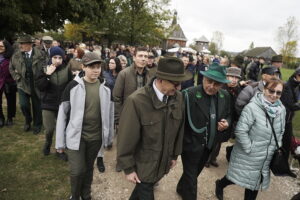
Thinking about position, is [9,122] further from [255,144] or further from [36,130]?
[255,144]

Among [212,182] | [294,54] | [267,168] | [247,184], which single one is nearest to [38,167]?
[212,182]

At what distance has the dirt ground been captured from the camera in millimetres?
3718

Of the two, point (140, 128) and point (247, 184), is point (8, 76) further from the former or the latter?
point (247, 184)

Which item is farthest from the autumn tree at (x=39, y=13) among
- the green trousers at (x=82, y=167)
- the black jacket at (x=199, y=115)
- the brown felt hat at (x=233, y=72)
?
the black jacket at (x=199, y=115)

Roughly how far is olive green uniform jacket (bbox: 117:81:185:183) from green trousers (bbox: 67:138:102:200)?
860 mm

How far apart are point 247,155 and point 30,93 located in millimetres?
4906

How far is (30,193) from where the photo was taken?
3.51 metres

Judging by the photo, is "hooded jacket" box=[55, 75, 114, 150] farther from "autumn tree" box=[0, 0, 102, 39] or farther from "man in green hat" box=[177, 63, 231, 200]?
"autumn tree" box=[0, 0, 102, 39]

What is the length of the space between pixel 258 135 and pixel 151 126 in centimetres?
156

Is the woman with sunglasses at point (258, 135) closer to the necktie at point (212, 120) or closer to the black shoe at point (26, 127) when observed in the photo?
the necktie at point (212, 120)

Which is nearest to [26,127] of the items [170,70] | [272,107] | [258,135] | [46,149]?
[46,149]

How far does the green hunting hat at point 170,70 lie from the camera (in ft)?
7.20

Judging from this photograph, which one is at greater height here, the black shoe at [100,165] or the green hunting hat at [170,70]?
the green hunting hat at [170,70]

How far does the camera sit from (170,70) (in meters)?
2.21
